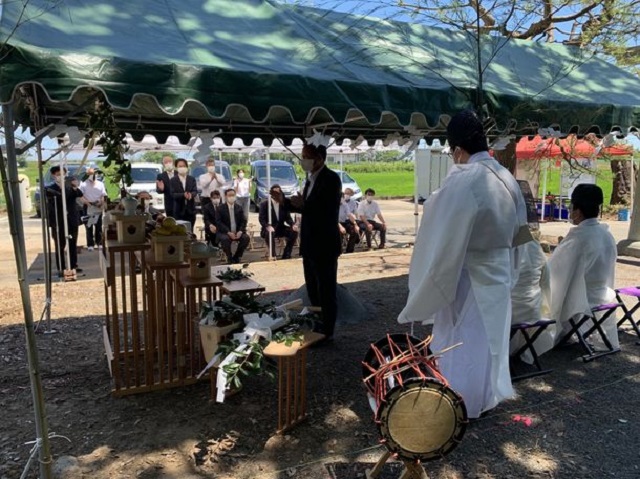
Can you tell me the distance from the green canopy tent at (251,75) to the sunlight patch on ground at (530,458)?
228cm

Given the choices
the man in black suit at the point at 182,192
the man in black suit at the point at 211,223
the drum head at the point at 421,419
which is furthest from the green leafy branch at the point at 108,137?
the man in black suit at the point at 182,192

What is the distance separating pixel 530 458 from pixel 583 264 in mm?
1988

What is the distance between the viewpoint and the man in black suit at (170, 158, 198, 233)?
1016 centimetres

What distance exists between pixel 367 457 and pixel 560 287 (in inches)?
97.1

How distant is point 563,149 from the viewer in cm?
Answer: 894

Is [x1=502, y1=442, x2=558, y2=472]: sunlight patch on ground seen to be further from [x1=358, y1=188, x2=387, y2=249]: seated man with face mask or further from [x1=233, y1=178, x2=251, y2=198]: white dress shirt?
[x1=233, y1=178, x2=251, y2=198]: white dress shirt

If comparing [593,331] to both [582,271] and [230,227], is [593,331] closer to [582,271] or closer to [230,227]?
[582,271]

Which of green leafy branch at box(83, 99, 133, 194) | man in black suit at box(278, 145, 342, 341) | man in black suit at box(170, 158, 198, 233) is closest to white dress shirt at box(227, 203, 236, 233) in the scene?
man in black suit at box(170, 158, 198, 233)

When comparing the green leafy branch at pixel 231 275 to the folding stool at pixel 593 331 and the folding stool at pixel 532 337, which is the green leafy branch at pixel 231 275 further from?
the folding stool at pixel 593 331

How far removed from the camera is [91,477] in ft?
8.94

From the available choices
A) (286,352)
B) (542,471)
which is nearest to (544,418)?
(542,471)

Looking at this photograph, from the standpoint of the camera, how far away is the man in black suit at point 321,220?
4.38m

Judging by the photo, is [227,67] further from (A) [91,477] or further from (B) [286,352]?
(A) [91,477]

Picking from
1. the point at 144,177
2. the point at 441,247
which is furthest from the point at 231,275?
the point at 144,177
